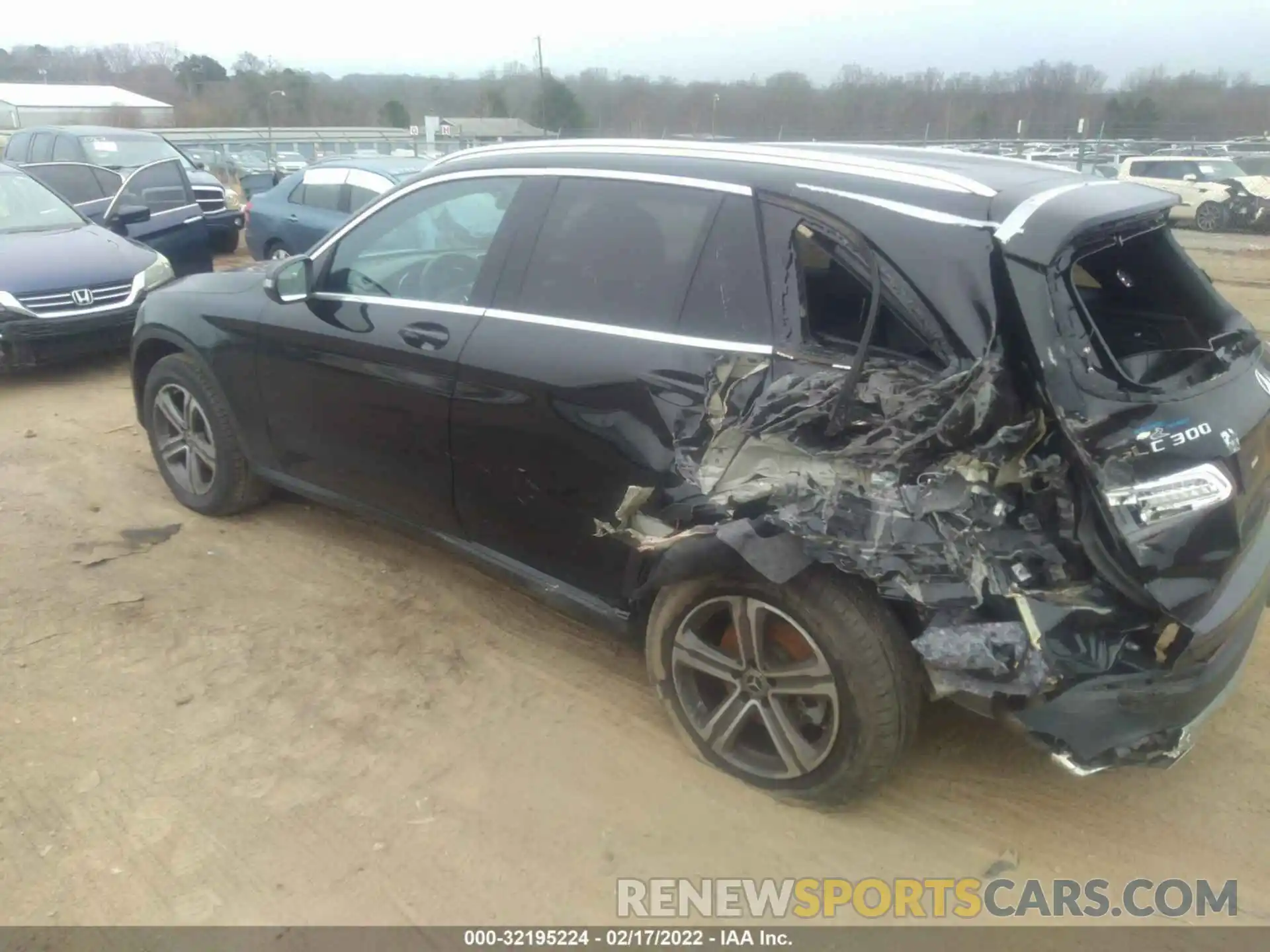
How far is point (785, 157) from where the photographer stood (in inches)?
119

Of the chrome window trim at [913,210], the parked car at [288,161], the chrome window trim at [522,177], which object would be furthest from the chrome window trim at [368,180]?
the parked car at [288,161]

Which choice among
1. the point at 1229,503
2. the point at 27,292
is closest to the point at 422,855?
the point at 1229,503

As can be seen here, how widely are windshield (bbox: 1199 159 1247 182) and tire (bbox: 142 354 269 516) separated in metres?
22.1

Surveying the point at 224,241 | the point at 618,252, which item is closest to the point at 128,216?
the point at 224,241

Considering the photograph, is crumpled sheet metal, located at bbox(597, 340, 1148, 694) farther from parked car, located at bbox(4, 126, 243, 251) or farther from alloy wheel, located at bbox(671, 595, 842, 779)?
parked car, located at bbox(4, 126, 243, 251)

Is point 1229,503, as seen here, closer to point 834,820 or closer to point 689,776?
point 834,820

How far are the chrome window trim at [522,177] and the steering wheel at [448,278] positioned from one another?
0.97 ft

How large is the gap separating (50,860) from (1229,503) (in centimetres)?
336

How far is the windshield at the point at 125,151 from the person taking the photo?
497 inches

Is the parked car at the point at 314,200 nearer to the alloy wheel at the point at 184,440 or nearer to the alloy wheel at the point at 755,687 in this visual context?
the alloy wheel at the point at 184,440

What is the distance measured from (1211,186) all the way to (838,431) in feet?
72.2

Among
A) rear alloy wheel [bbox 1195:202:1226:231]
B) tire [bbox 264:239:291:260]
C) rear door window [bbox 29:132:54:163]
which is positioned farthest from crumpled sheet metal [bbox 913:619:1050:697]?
rear alloy wheel [bbox 1195:202:1226:231]

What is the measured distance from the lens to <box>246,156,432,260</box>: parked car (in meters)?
10.5

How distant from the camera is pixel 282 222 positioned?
11180 millimetres
